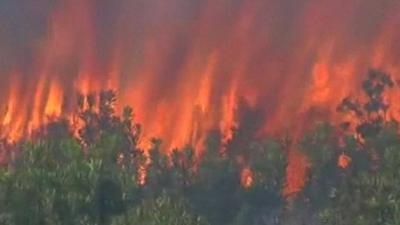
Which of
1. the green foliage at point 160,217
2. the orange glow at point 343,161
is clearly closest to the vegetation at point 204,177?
the green foliage at point 160,217

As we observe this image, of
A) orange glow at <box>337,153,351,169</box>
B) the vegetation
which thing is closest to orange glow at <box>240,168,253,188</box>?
the vegetation

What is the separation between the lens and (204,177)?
257ft

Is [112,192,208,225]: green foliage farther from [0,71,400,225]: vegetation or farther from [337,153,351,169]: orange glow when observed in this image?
[337,153,351,169]: orange glow

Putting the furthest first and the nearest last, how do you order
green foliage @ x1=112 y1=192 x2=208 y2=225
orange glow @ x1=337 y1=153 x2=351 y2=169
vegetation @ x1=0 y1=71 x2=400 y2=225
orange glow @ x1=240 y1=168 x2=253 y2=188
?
1. orange glow @ x1=337 y1=153 x2=351 y2=169
2. orange glow @ x1=240 y1=168 x2=253 y2=188
3. vegetation @ x1=0 y1=71 x2=400 y2=225
4. green foliage @ x1=112 y1=192 x2=208 y2=225

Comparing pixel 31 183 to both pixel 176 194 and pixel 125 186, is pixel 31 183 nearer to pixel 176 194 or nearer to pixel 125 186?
pixel 125 186

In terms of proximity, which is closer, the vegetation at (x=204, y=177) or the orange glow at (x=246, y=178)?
the vegetation at (x=204, y=177)

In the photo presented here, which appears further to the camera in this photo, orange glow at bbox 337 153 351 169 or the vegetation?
orange glow at bbox 337 153 351 169

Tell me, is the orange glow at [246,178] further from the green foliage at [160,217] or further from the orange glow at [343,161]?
the green foliage at [160,217]

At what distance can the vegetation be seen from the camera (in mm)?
39312

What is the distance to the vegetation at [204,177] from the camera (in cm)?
3931

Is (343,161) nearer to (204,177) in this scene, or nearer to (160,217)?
(204,177)

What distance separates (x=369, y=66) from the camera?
139875 millimetres

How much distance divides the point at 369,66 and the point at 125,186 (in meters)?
105

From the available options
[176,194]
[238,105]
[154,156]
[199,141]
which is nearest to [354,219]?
[176,194]
